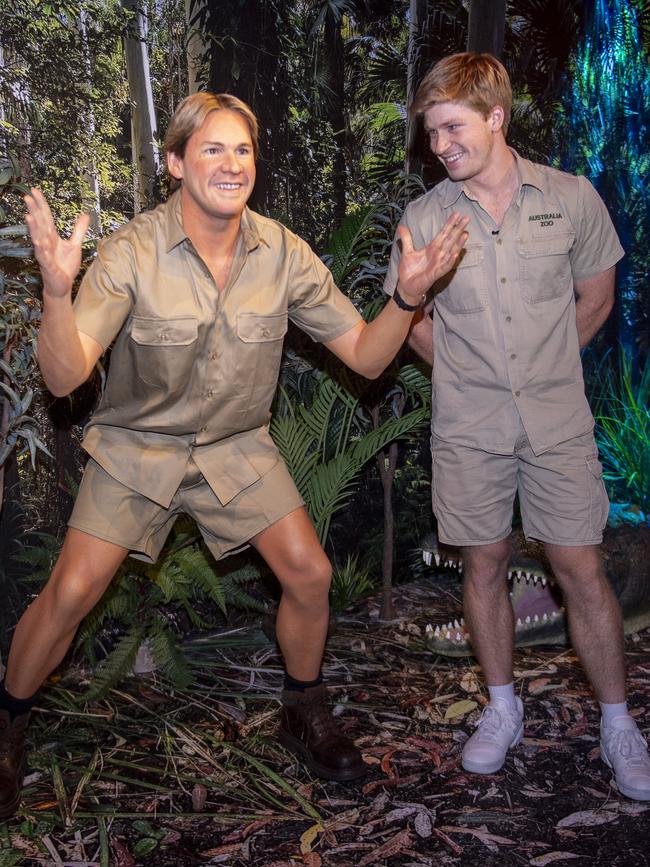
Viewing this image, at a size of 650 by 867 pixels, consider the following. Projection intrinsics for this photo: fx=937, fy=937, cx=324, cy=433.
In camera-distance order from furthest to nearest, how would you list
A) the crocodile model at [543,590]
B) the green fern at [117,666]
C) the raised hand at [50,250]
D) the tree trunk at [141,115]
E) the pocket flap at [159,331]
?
the crocodile model at [543,590]
the tree trunk at [141,115]
the green fern at [117,666]
the pocket flap at [159,331]
the raised hand at [50,250]

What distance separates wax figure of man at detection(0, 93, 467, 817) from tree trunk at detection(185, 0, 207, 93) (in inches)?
43.3

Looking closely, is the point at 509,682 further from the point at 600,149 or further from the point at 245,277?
the point at 600,149

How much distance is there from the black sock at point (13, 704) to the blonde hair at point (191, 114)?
157 cm

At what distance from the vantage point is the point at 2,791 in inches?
101

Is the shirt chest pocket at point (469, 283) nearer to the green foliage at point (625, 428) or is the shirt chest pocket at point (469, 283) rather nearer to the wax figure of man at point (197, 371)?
the wax figure of man at point (197, 371)

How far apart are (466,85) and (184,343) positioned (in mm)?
1052

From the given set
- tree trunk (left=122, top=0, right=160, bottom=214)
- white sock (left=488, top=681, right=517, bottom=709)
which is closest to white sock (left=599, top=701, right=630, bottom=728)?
white sock (left=488, top=681, right=517, bottom=709)

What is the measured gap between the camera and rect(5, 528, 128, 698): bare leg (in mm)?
2521

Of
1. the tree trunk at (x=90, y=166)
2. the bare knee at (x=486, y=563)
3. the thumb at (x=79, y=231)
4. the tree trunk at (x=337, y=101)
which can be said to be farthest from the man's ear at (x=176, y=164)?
the tree trunk at (x=337, y=101)

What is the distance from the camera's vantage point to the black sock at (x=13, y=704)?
2.62m

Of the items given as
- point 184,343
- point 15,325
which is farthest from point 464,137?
point 15,325

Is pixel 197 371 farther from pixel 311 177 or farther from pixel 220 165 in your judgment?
pixel 311 177

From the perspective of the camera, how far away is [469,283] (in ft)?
8.89

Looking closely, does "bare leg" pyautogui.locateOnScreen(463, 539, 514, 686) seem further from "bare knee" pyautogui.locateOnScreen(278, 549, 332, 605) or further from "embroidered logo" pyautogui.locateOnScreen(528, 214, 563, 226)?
"embroidered logo" pyautogui.locateOnScreen(528, 214, 563, 226)
